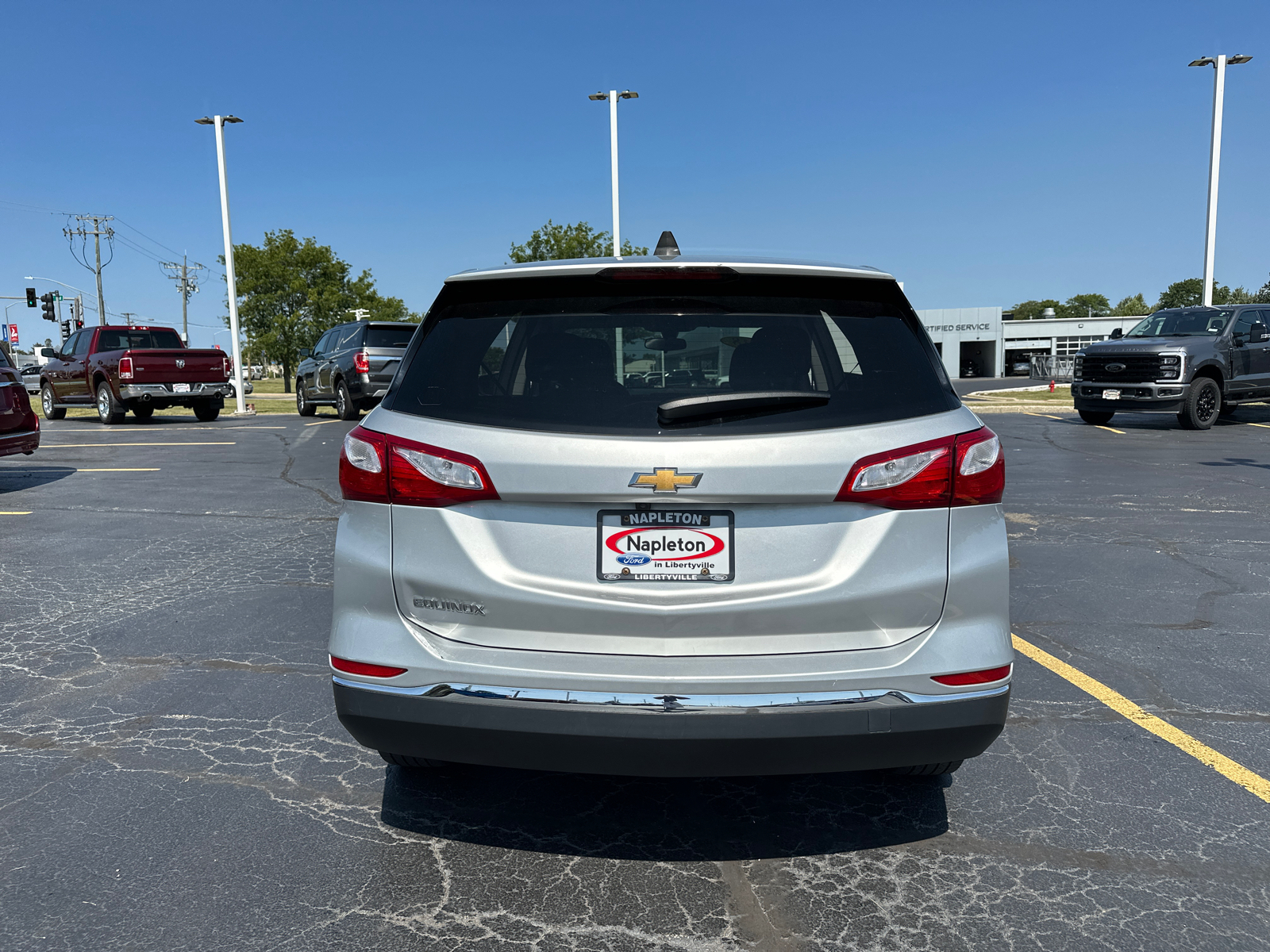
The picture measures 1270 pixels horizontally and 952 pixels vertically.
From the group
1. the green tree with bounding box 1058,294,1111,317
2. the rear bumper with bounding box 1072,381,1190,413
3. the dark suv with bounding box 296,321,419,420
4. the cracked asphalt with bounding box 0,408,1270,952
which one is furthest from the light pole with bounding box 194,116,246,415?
the green tree with bounding box 1058,294,1111,317

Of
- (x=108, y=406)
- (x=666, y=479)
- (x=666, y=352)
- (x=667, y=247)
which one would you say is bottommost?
(x=108, y=406)

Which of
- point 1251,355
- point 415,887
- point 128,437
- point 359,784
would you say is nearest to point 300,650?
point 359,784

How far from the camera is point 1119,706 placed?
4176mm

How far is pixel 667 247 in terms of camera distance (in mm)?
3121

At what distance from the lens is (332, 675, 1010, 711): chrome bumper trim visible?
251 cm

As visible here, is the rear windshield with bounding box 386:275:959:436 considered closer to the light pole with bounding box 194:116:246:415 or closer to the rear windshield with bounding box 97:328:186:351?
the rear windshield with bounding box 97:328:186:351

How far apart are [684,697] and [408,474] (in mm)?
965

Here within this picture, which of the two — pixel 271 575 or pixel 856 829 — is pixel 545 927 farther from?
pixel 271 575

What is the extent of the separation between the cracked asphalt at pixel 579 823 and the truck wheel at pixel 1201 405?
12732 millimetres

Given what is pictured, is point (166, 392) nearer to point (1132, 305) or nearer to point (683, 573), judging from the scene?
point (683, 573)

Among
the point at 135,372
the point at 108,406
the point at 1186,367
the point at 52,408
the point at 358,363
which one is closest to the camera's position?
the point at 1186,367

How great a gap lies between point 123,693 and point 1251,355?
19.4 meters

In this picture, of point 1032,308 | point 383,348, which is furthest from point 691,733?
point 1032,308

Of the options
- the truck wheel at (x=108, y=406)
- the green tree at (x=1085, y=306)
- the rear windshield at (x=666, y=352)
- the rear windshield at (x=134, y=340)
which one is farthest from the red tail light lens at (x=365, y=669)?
the green tree at (x=1085, y=306)
